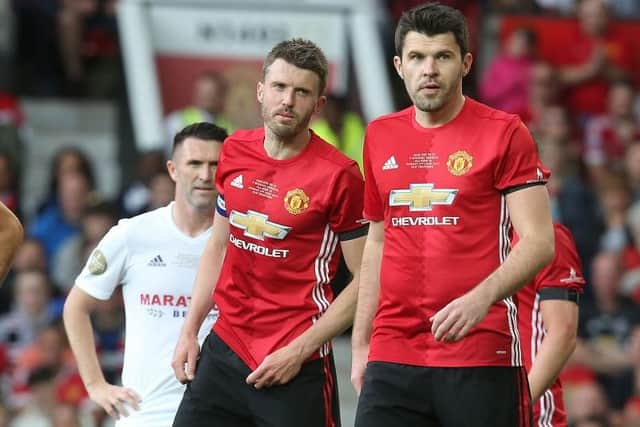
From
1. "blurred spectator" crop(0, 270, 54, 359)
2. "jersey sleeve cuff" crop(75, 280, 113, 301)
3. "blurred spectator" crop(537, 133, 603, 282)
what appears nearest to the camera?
"jersey sleeve cuff" crop(75, 280, 113, 301)

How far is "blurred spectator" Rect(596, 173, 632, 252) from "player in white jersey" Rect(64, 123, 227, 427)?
5.55 m

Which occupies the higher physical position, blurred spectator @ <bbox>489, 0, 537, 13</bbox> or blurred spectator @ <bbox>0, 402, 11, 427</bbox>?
blurred spectator @ <bbox>489, 0, 537, 13</bbox>

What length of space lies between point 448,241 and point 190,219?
1.77 m

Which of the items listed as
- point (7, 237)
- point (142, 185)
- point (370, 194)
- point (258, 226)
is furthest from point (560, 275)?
point (142, 185)

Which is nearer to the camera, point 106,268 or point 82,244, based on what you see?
point 106,268

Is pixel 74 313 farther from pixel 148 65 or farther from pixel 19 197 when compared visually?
pixel 148 65

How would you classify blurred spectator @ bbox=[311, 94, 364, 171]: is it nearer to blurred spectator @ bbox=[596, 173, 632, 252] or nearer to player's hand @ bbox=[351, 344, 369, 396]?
blurred spectator @ bbox=[596, 173, 632, 252]

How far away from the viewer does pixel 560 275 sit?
6.86 m

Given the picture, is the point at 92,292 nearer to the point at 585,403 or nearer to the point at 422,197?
the point at 422,197

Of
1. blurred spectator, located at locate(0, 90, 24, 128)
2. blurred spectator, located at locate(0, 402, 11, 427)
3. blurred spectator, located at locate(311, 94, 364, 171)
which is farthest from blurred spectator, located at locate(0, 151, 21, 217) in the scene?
blurred spectator, located at locate(311, 94, 364, 171)

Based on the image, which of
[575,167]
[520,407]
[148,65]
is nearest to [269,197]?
[520,407]

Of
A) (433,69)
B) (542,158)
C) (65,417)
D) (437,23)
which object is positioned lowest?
(65,417)

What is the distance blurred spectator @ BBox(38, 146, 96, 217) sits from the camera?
1314 cm

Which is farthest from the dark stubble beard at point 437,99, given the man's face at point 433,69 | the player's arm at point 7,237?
the player's arm at point 7,237
